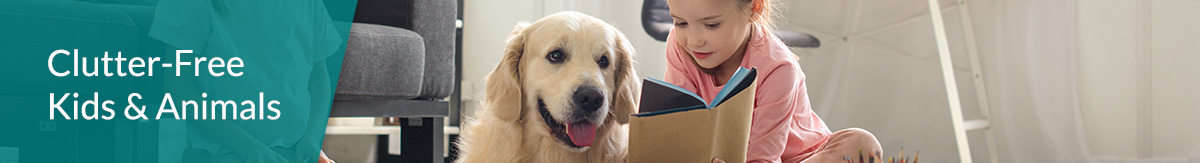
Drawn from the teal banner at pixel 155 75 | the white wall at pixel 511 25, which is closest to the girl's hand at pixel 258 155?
the teal banner at pixel 155 75

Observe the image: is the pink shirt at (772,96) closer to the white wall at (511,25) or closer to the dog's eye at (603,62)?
the dog's eye at (603,62)

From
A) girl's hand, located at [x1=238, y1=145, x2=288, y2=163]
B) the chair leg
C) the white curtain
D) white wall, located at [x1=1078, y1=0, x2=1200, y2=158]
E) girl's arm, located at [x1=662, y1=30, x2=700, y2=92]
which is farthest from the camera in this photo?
the white curtain

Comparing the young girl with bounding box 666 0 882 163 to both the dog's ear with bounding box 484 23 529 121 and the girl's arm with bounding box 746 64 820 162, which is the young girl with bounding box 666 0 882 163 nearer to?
the girl's arm with bounding box 746 64 820 162

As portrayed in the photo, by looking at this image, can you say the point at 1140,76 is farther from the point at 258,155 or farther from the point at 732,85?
the point at 258,155

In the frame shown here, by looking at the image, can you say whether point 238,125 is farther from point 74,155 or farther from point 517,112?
point 517,112

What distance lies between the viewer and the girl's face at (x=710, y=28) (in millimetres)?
1059

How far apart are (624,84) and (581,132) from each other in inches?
3.0

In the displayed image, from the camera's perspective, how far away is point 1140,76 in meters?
2.01

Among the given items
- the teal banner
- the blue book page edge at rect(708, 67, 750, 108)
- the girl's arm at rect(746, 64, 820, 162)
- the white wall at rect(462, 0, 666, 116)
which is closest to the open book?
the blue book page edge at rect(708, 67, 750, 108)

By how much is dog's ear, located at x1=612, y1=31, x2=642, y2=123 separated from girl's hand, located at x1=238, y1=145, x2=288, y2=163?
1.99 ft

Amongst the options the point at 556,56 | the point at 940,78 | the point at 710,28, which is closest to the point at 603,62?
the point at 556,56

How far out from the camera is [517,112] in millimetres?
984

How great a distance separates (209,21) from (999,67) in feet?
5.74

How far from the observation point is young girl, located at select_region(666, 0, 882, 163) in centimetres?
104
